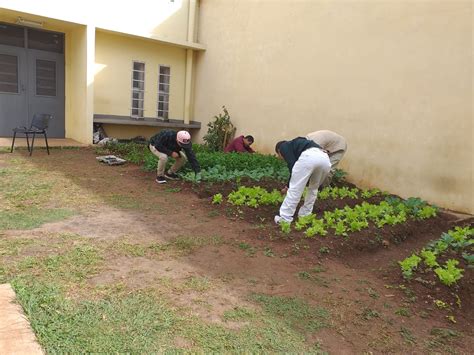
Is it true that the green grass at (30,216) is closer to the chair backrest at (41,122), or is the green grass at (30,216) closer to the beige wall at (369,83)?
the chair backrest at (41,122)

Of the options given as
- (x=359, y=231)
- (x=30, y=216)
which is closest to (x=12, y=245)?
(x=30, y=216)

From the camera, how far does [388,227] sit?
542cm

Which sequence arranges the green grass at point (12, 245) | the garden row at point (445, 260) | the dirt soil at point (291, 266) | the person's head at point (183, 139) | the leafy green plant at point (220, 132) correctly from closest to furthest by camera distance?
the dirt soil at point (291, 266) → the green grass at point (12, 245) → the garden row at point (445, 260) → the person's head at point (183, 139) → the leafy green plant at point (220, 132)

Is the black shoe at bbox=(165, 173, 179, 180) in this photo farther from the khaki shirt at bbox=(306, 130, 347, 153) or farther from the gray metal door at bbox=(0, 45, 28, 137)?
the gray metal door at bbox=(0, 45, 28, 137)

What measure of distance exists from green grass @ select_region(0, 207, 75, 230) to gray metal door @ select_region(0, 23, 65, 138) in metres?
6.80

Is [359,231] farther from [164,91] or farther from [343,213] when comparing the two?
[164,91]

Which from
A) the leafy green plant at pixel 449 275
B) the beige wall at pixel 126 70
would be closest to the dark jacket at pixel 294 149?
the leafy green plant at pixel 449 275

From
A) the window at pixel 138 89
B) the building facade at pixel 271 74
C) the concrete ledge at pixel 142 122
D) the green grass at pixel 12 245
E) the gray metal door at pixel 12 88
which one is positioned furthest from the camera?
the window at pixel 138 89

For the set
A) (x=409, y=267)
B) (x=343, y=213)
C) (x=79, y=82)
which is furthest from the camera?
(x=79, y=82)

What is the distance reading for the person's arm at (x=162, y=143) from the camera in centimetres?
716

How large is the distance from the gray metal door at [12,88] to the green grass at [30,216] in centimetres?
672

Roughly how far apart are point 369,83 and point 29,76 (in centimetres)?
901

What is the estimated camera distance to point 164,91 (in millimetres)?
12656

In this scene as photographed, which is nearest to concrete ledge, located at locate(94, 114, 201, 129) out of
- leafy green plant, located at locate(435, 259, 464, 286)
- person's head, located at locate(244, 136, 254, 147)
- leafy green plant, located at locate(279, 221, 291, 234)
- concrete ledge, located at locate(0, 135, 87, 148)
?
concrete ledge, located at locate(0, 135, 87, 148)
